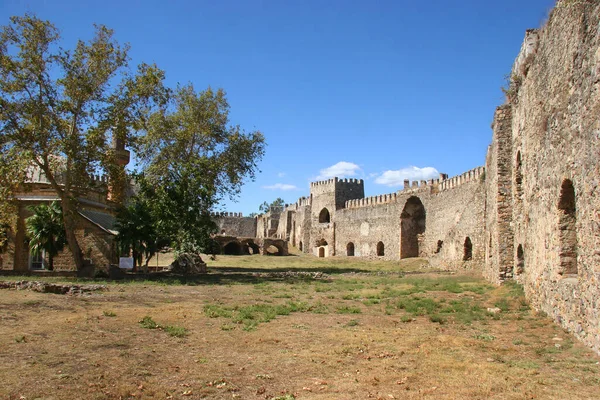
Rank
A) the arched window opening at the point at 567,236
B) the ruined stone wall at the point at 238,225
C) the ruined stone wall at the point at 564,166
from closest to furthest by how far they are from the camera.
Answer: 1. the ruined stone wall at the point at 564,166
2. the arched window opening at the point at 567,236
3. the ruined stone wall at the point at 238,225

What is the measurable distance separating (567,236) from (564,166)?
133 cm

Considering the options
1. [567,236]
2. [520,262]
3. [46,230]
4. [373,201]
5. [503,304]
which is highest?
[373,201]

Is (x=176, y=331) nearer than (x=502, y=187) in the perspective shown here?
Yes

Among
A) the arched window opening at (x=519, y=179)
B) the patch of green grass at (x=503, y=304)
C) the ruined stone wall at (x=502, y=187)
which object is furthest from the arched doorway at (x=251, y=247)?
the patch of green grass at (x=503, y=304)

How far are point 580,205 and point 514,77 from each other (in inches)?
301

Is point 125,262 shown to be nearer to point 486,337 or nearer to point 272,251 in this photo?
point 486,337

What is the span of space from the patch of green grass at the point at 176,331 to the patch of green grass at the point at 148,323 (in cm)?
28

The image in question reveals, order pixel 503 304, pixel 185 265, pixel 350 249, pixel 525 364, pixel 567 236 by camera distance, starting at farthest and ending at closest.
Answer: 1. pixel 350 249
2. pixel 185 265
3. pixel 503 304
4. pixel 567 236
5. pixel 525 364

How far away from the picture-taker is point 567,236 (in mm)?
9422

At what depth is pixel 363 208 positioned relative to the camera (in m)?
45.5

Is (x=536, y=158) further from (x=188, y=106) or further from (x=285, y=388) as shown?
(x=188, y=106)

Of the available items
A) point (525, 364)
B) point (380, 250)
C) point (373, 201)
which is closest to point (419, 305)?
point (525, 364)

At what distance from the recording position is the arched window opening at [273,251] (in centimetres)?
5503

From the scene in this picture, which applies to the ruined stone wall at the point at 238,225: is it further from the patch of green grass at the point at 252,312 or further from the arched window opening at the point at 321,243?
the patch of green grass at the point at 252,312
